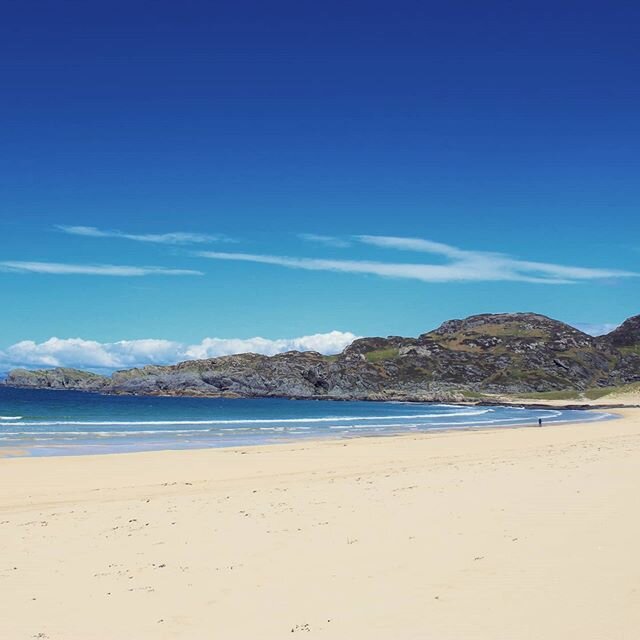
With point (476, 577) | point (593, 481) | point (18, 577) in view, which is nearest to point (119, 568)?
point (18, 577)

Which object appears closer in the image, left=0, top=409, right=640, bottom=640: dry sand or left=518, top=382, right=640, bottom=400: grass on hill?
left=0, top=409, right=640, bottom=640: dry sand

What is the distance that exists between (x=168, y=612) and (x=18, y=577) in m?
2.83

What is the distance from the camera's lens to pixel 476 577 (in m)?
8.52

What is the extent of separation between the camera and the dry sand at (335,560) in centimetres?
725

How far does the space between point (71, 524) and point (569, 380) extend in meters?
197

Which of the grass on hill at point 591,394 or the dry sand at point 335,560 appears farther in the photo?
the grass on hill at point 591,394

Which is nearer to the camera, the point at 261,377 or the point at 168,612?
the point at 168,612

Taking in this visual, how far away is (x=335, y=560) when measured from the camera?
9578 millimetres

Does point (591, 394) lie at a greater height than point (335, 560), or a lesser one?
lesser

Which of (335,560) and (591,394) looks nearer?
(335,560)

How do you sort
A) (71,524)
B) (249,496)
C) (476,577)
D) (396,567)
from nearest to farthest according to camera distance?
1. (476,577)
2. (396,567)
3. (71,524)
4. (249,496)

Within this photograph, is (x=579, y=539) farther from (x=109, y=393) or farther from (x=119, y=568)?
(x=109, y=393)

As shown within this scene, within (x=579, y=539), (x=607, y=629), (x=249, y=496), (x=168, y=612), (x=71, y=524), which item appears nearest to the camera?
(x=607, y=629)

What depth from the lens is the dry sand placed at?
7246 mm
